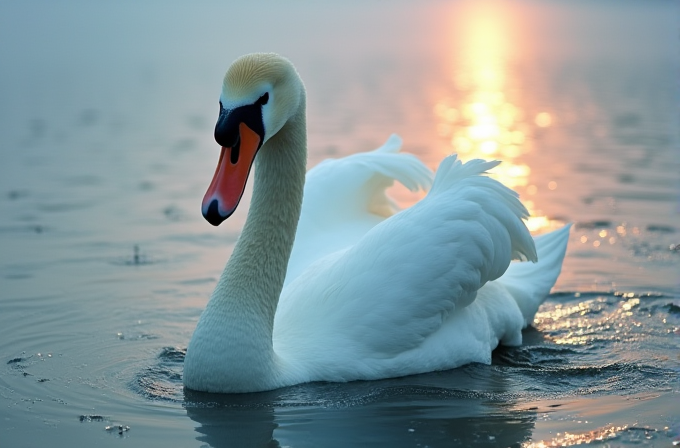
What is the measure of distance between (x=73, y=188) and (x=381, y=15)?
76.0m

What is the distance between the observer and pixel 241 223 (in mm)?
11430

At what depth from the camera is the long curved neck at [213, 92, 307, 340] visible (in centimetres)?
622

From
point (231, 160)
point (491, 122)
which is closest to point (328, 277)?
point (231, 160)

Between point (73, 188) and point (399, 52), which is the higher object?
point (399, 52)

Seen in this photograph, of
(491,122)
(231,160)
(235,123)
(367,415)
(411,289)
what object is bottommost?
(367,415)

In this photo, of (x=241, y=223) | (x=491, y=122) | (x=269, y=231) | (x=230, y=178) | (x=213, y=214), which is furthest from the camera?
(x=491, y=122)

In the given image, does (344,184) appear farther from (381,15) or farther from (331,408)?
(381,15)

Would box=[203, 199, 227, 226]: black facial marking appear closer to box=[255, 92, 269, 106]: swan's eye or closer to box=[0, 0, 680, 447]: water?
box=[255, 92, 269, 106]: swan's eye

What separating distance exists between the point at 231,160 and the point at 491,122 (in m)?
15.2

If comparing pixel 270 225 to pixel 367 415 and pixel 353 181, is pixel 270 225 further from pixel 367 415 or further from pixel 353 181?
pixel 353 181

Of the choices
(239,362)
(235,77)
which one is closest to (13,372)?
(239,362)

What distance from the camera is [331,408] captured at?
605 centimetres

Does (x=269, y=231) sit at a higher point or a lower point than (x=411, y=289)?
higher

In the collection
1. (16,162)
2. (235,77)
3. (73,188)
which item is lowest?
(235,77)
